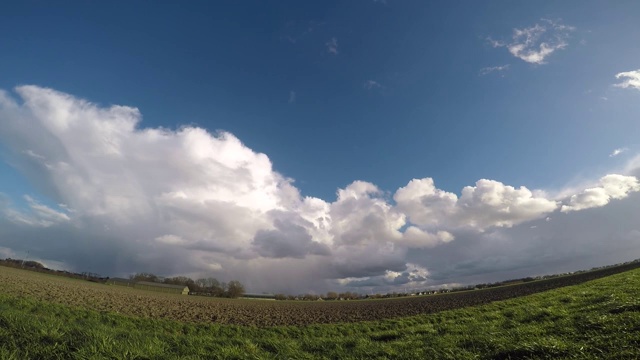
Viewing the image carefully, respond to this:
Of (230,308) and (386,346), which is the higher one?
(386,346)

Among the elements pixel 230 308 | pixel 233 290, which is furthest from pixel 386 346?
pixel 233 290

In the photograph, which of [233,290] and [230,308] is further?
[233,290]

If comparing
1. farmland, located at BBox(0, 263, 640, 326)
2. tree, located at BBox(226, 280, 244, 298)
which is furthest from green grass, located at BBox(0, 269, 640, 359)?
tree, located at BBox(226, 280, 244, 298)

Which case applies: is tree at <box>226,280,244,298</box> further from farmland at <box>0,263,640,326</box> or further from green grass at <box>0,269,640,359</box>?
green grass at <box>0,269,640,359</box>

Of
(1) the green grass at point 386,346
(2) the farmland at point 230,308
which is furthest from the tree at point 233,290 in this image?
(1) the green grass at point 386,346

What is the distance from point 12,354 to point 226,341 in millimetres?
6219

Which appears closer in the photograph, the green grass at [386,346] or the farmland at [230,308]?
the green grass at [386,346]

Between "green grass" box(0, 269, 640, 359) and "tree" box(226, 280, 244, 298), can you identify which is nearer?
"green grass" box(0, 269, 640, 359)

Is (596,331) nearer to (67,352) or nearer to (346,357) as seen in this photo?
(346,357)


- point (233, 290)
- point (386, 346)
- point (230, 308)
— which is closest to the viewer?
point (386, 346)

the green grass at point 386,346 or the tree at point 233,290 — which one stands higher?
the green grass at point 386,346

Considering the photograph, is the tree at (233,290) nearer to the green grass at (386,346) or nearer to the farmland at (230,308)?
the farmland at (230,308)

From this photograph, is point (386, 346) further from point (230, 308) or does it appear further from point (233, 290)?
point (233, 290)

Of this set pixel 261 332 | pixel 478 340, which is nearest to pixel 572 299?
pixel 478 340
